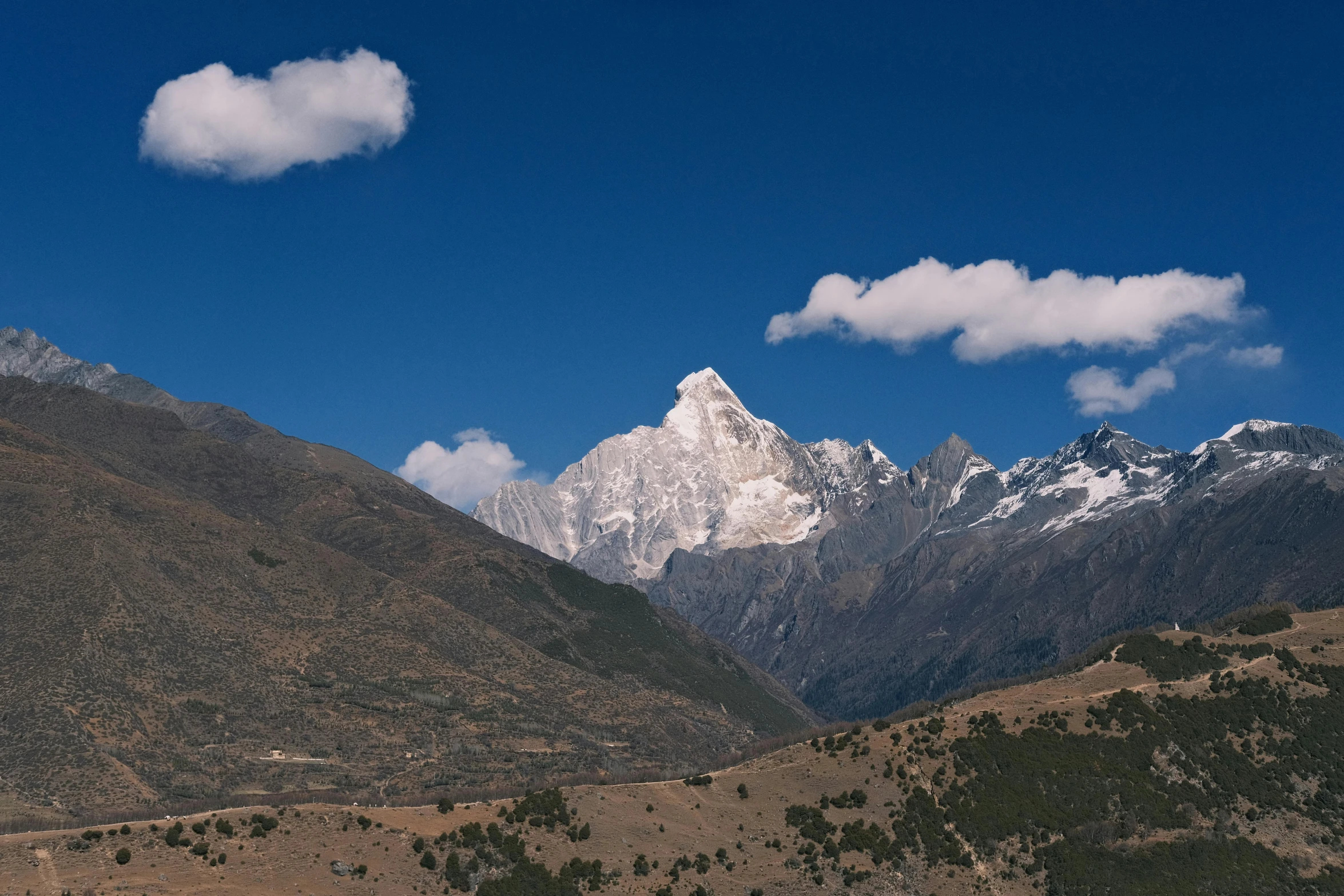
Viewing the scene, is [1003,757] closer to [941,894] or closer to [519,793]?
[941,894]

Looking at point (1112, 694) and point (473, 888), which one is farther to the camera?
point (1112, 694)

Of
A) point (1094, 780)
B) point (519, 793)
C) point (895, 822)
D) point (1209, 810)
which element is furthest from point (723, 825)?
point (1209, 810)

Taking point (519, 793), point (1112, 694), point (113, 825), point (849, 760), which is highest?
point (1112, 694)

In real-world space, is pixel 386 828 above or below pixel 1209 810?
below

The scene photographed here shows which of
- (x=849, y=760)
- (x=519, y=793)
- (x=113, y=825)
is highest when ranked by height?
(x=849, y=760)

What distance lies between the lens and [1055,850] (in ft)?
521

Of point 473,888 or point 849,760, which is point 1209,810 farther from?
point 473,888

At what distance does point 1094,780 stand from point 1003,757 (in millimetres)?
12358

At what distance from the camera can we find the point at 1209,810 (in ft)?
569

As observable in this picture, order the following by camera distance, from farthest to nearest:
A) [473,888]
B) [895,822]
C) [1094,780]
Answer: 1. [1094,780]
2. [895,822]
3. [473,888]

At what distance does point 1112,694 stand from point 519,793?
9103 cm

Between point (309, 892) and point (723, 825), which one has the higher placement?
point (723, 825)

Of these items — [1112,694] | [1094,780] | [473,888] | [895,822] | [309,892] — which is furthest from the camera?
[1112,694]

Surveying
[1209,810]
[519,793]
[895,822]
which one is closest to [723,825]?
[895,822]
